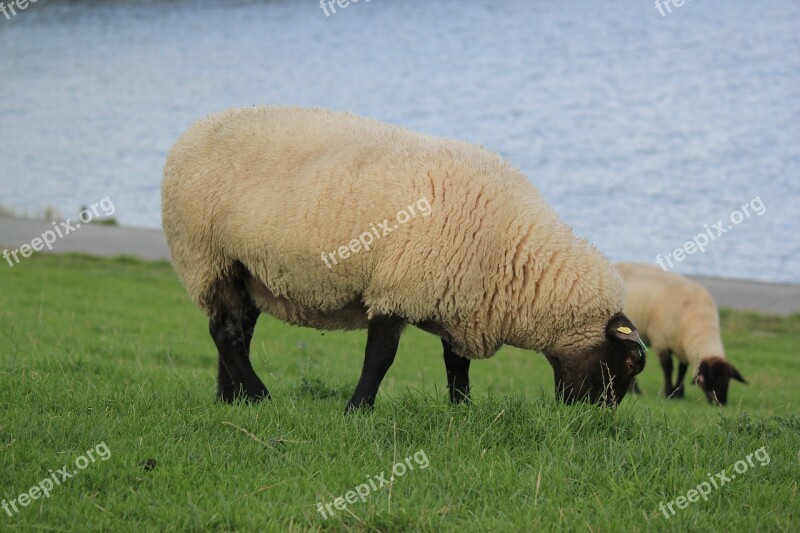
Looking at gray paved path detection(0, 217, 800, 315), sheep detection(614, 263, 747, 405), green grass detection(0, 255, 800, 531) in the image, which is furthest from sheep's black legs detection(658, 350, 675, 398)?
green grass detection(0, 255, 800, 531)

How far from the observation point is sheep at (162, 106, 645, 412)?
566 cm

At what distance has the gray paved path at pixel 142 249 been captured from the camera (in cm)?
1625

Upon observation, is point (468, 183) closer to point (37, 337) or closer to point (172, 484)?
point (172, 484)

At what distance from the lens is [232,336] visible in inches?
253

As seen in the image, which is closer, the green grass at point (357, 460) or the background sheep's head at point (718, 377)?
the green grass at point (357, 460)

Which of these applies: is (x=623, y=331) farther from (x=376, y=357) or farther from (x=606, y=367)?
(x=376, y=357)

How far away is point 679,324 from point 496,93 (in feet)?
97.8

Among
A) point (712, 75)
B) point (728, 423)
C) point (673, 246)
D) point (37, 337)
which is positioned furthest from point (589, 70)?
point (728, 423)

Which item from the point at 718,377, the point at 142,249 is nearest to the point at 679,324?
the point at 718,377

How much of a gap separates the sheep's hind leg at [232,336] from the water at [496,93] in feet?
43.4

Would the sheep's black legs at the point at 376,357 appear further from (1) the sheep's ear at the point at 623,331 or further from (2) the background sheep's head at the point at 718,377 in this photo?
(2) the background sheep's head at the point at 718,377

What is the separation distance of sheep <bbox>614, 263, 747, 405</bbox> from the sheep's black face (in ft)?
16.9

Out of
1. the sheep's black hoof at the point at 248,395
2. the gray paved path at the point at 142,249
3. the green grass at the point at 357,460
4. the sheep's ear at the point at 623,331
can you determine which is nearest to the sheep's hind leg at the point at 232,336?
the sheep's black hoof at the point at 248,395

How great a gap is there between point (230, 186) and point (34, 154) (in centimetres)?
3032
